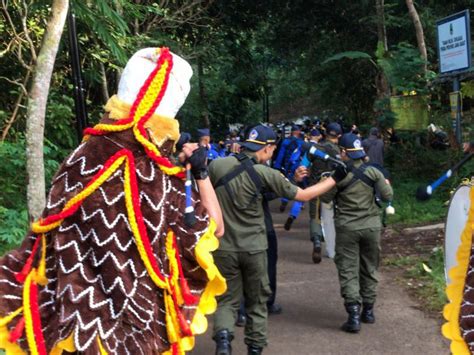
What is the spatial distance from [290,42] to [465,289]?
58.9 feet

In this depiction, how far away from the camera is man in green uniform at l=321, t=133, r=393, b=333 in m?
5.62

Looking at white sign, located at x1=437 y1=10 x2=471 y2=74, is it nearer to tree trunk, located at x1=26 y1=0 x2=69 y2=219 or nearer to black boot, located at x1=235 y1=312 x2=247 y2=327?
black boot, located at x1=235 y1=312 x2=247 y2=327

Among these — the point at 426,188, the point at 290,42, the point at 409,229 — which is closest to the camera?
the point at 426,188

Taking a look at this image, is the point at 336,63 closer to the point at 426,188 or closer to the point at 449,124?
the point at 449,124

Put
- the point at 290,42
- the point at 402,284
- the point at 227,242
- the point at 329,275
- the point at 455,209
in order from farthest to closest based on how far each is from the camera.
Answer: the point at 290,42
the point at 329,275
the point at 402,284
the point at 227,242
the point at 455,209

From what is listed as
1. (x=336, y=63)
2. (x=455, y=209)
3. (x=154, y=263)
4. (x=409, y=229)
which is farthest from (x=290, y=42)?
(x=154, y=263)

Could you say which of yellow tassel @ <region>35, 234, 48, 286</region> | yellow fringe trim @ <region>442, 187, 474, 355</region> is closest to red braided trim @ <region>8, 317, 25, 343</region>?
yellow tassel @ <region>35, 234, 48, 286</region>

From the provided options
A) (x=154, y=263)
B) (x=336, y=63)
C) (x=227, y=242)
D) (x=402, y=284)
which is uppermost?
(x=336, y=63)

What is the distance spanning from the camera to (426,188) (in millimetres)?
2947

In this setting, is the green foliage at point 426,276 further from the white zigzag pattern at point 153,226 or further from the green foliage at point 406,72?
the green foliage at point 406,72

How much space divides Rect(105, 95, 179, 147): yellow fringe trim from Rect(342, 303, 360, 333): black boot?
353 cm

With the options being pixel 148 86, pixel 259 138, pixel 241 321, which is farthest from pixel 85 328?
pixel 241 321

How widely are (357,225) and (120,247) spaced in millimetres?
3676

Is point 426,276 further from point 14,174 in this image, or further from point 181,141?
point 14,174
